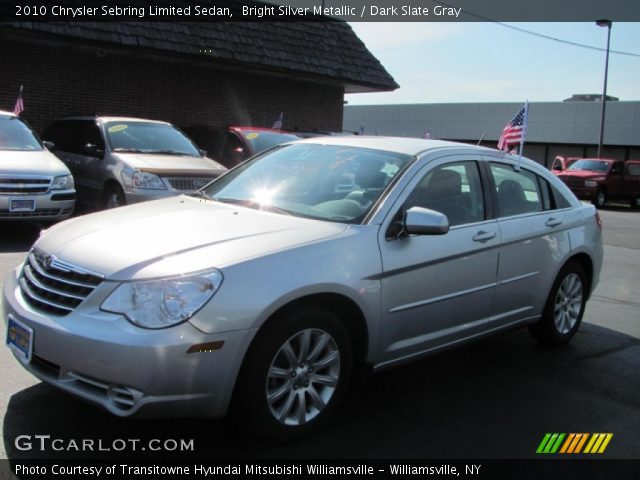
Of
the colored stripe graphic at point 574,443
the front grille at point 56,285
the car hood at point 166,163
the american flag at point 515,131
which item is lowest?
the colored stripe graphic at point 574,443

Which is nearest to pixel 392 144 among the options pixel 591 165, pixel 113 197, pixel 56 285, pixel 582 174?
pixel 56 285

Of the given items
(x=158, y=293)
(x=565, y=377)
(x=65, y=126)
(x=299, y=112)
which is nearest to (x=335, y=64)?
(x=299, y=112)

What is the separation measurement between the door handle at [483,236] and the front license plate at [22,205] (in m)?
6.04

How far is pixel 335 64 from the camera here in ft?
61.1

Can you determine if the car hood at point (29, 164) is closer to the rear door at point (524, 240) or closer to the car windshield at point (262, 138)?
the car windshield at point (262, 138)

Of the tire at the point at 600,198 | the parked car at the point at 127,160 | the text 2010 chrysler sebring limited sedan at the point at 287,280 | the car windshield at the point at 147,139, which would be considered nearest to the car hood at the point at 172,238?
the text 2010 chrysler sebring limited sedan at the point at 287,280

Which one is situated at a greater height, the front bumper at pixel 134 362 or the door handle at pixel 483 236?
the door handle at pixel 483 236

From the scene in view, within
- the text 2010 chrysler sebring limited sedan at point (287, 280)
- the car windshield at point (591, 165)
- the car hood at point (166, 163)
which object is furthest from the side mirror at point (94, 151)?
the car windshield at point (591, 165)

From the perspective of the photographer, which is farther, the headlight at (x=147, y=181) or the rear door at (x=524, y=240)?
the headlight at (x=147, y=181)

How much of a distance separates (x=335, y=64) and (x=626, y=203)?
1669 centimetres

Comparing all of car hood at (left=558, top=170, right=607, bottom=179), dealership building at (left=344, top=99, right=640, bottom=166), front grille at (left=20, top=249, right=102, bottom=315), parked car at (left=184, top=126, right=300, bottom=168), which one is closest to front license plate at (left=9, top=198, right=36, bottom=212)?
parked car at (left=184, top=126, right=300, bottom=168)

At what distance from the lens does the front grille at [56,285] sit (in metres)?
3.20

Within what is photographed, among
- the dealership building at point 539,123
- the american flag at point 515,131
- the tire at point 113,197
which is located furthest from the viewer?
the dealership building at point 539,123

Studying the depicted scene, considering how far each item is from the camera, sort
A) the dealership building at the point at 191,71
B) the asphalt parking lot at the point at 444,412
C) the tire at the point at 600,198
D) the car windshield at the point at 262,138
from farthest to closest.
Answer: the tire at the point at 600,198 → the dealership building at the point at 191,71 → the car windshield at the point at 262,138 → the asphalt parking lot at the point at 444,412
